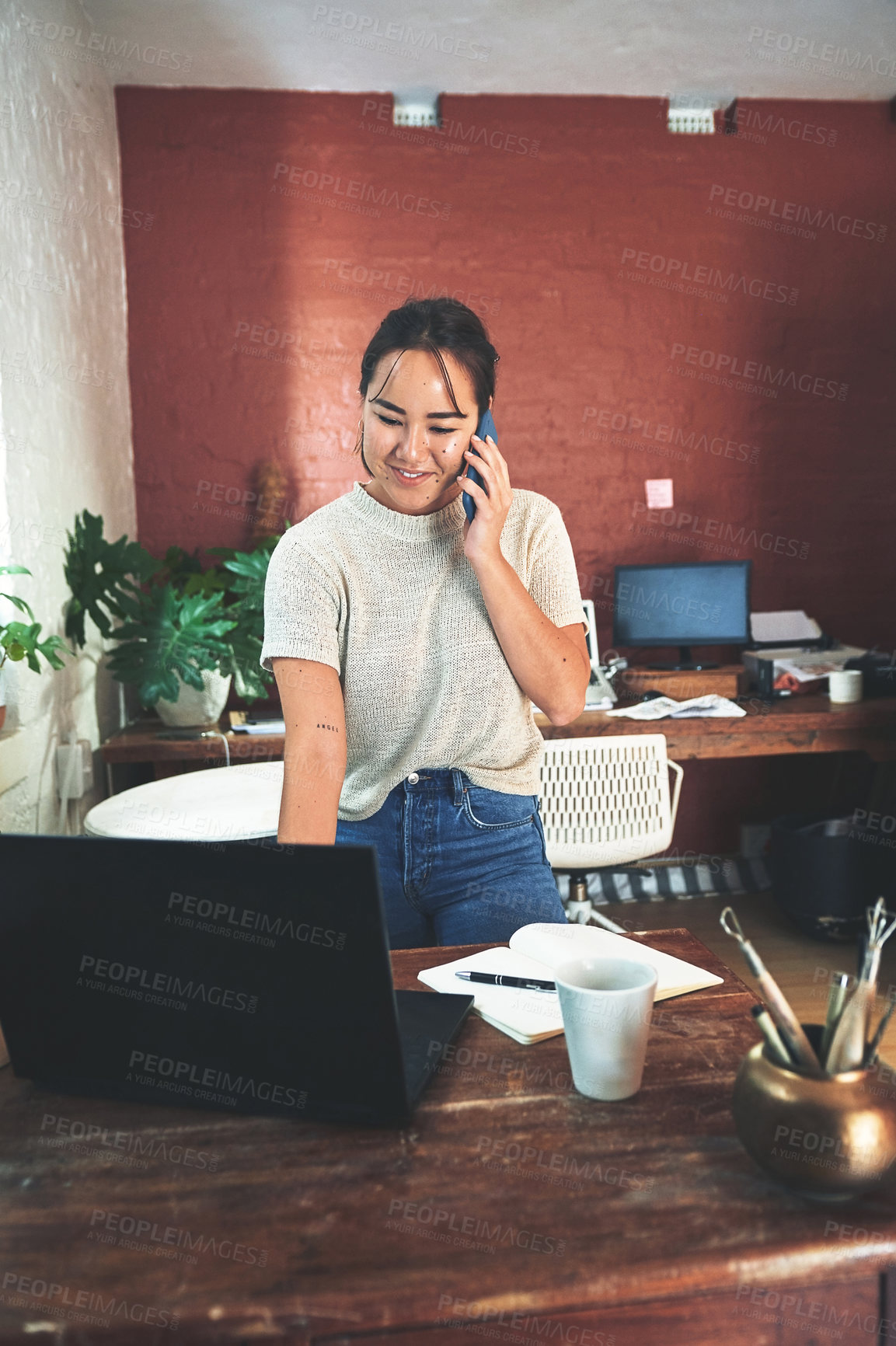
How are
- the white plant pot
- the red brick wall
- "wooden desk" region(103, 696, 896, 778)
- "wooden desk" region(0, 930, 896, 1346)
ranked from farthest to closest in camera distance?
the red brick wall, the white plant pot, "wooden desk" region(103, 696, 896, 778), "wooden desk" region(0, 930, 896, 1346)

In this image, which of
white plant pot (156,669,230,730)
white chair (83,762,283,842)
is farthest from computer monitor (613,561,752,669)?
white chair (83,762,283,842)

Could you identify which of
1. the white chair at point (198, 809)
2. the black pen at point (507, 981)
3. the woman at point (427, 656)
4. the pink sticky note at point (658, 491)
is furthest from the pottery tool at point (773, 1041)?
the pink sticky note at point (658, 491)

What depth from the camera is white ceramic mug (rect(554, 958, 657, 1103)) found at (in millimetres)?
931

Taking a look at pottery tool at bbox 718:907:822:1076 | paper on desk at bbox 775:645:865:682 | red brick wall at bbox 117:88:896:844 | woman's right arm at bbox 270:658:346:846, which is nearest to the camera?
pottery tool at bbox 718:907:822:1076

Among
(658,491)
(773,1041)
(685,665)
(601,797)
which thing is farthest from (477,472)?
(658,491)

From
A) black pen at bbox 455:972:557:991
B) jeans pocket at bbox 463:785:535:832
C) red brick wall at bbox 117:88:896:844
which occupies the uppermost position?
red brick wall at bbox 117:88:896:844

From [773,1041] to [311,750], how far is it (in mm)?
903

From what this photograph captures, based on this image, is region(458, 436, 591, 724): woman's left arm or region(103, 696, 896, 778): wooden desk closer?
region(458, 436, 591, 724): woman's left arm

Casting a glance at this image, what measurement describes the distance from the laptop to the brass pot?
1.00ft

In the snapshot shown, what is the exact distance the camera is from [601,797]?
3109mm

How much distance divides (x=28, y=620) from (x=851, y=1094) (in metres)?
2.35

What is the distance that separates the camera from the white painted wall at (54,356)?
2525 mm

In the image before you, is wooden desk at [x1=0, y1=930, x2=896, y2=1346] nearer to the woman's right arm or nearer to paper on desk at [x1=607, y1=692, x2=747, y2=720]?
the woman's right arm

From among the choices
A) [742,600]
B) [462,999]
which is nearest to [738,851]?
[742,600]
